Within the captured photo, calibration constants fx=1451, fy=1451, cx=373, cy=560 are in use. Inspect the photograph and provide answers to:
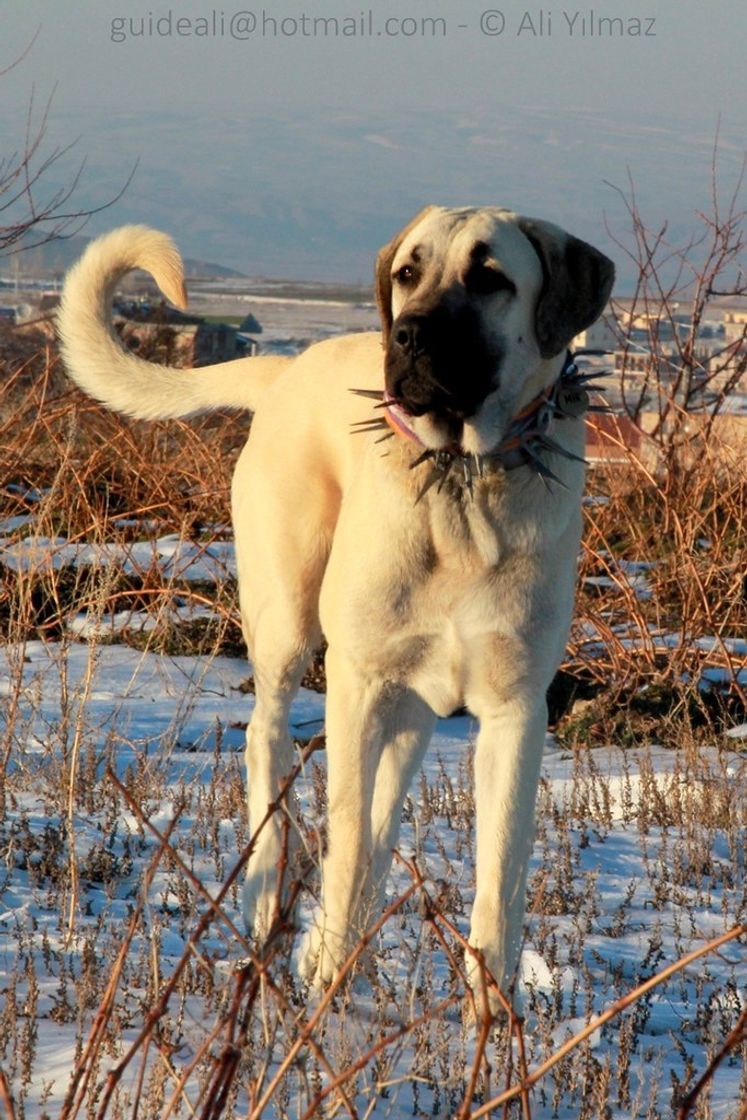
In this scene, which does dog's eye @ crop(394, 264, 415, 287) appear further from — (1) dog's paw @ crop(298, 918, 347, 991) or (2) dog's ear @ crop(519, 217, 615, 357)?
(1) dog's paw @ crop(298, 918, 347, 991)

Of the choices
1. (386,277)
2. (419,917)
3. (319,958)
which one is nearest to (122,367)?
(386,277)

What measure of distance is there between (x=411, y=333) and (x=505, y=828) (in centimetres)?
101

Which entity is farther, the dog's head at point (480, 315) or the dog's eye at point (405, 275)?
the dog's eye at point (405, 275)

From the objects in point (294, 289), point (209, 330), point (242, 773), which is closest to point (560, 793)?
point (242, 773)

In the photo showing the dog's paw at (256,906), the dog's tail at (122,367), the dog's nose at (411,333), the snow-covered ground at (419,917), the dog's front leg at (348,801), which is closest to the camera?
the snow-covered ground at (419,917)

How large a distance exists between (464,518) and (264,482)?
883 millimetres

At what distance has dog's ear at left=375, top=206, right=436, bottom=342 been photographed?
3148mm

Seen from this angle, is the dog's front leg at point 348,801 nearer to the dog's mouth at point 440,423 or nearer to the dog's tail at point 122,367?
the dog's mouth at point 440,423

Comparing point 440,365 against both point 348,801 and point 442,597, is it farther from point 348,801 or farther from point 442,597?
point 348,801

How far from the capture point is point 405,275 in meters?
3.04

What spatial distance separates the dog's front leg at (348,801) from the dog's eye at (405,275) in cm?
79

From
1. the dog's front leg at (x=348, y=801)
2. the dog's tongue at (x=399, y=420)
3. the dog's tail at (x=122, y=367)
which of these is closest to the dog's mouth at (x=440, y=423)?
the dog's tongue at (x=399, y=420)

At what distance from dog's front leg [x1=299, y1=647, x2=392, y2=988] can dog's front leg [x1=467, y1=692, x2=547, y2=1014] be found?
0.24 meters

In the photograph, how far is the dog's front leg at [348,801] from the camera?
300 cm
